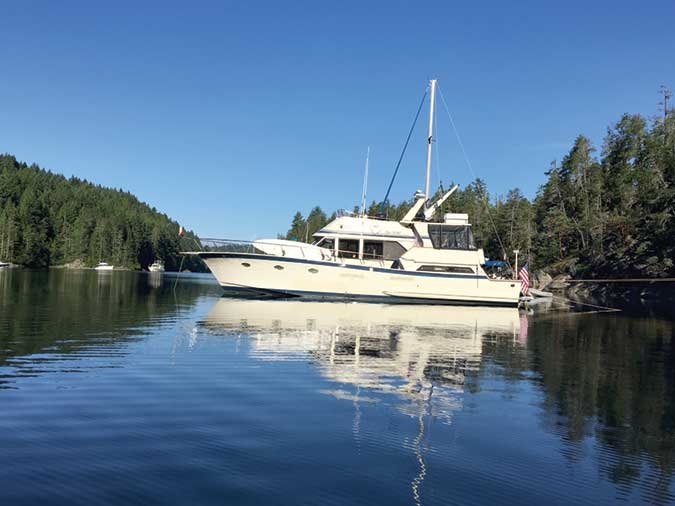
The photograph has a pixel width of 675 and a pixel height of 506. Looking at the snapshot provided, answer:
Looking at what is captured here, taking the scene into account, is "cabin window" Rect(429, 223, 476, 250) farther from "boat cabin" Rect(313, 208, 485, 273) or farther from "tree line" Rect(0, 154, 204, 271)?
"tree line" Rect(0, 154, 204, 271)

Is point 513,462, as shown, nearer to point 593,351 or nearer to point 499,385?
point 499,385

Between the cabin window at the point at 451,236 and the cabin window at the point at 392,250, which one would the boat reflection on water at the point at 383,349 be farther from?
the cabin window at the point at 392,250

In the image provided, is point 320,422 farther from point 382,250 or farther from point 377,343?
point 382,250

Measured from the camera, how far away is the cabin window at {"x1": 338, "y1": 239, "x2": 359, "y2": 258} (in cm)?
3334

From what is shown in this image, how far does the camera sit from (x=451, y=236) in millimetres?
33094

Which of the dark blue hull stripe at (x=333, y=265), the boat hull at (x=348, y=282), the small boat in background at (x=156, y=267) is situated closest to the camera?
the dark blue hull stripe at (x=333, y=265)

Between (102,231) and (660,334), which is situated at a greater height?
(102,231)

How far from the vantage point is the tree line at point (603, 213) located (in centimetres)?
4775

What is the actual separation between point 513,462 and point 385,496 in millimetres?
1803

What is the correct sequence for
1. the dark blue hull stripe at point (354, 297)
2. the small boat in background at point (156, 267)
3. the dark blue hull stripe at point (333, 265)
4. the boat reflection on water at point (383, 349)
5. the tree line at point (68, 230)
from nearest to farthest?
the boat reflection on water at point (383, 349) < the dark blue hull stripe at point (333, 265) < the dark blue hull stripe at point (354, 297) < the tree line at point (68, 230) < the small boat in background at point (156, 267)

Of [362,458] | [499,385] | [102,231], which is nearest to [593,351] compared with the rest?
[499,385]

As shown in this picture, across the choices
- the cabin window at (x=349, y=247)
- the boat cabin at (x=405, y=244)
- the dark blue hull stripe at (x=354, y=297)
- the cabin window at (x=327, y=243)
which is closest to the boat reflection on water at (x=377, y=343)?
the dark blue hull stripe at (x=354, y=297)

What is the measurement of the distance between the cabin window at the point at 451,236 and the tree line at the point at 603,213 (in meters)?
16.7

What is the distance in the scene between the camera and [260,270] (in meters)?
31.8
